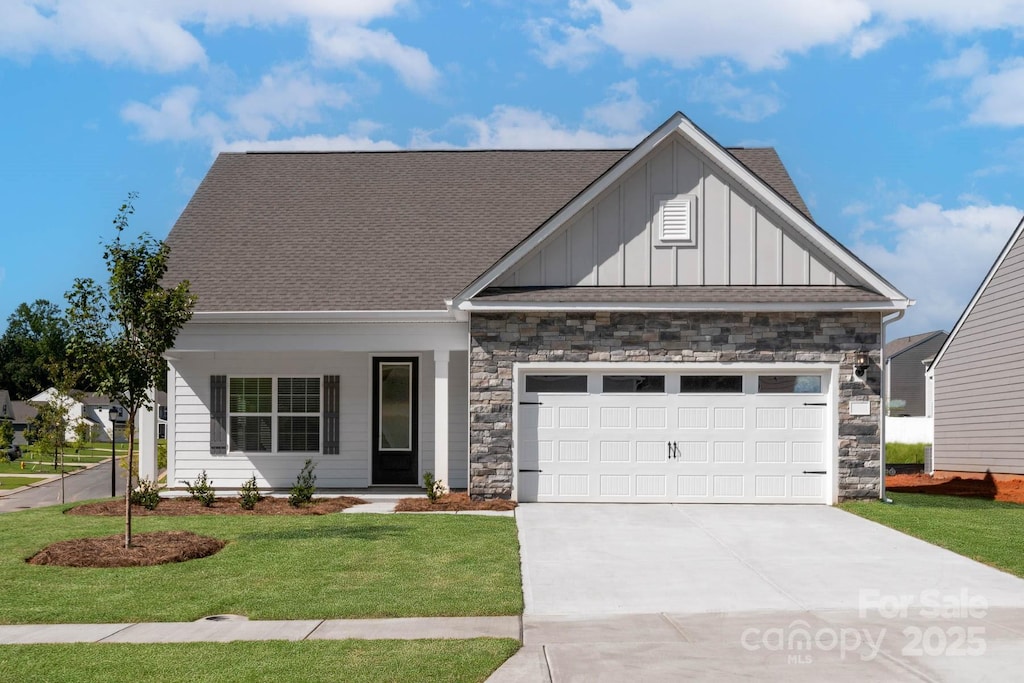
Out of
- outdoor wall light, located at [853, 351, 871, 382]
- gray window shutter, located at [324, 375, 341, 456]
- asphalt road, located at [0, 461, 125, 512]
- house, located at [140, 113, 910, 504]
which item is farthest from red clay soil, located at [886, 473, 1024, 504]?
asphalt road, located at [0, 461, 125, 512]

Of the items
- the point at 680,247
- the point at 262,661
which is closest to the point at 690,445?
the point at 680,247

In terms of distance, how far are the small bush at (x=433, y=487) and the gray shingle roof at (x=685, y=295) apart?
2.99 meters

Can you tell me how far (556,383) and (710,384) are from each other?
8.07 ft

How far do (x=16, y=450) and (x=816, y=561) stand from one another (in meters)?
57.8

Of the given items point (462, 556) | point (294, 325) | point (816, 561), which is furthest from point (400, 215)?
point (816, 561)

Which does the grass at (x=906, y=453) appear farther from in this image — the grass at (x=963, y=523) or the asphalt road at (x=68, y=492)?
the asphalt road at (x=68, y=492)

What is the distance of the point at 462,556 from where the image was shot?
34.4ft

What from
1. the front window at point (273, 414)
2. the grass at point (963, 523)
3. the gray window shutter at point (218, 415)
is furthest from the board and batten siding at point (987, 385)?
the gray window shutter at point (218, 415)

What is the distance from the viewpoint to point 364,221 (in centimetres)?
1945

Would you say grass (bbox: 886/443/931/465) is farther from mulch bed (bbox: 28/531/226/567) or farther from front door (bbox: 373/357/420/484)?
mulch bed (bbox: 28/531/226/567)

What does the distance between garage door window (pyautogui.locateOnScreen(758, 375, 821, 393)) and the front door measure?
6321 mm

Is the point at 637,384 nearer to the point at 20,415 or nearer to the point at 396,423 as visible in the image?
the point at 396,423

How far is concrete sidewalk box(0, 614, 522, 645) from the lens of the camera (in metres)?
7.28

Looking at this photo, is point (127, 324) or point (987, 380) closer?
point (127, 324)
